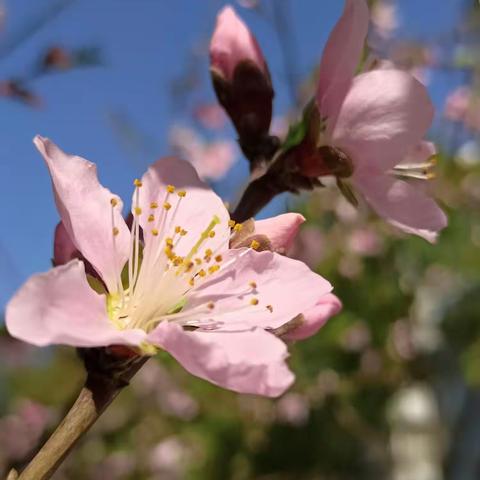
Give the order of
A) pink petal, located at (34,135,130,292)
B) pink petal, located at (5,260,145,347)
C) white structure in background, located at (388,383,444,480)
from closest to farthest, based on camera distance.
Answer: pink petal, located at (5,260,145,347), pink petal, located at (34,135,130,292), white structure in background, located at (388,383,444,480)

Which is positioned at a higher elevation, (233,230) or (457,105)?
(233,230)

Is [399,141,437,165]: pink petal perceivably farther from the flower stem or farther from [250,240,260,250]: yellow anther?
the flower stem

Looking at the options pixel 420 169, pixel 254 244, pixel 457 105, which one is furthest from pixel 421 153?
pixel 457 105

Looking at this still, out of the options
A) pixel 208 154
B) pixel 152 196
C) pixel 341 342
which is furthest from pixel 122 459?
pixel 152 196

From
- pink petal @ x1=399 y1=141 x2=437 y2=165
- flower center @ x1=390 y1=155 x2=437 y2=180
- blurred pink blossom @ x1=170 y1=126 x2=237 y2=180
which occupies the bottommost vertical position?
blurred pink blossom @ x1=170 y1=126 x2=237 y2=180

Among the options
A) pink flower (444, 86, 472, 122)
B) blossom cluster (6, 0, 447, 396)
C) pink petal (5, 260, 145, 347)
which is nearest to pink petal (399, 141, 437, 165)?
blossom cluster (6, 0, 447, 396)

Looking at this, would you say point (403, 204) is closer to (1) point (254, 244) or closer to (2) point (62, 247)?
(1) point (254, 244)
